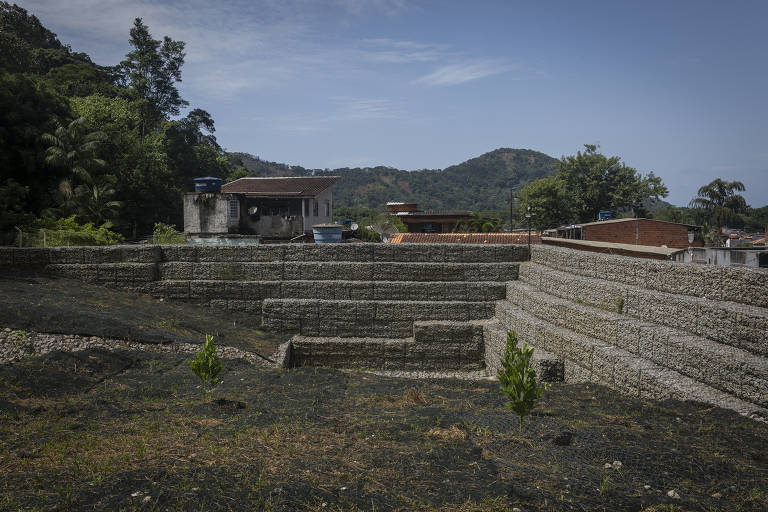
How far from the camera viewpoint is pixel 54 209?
21562 mm

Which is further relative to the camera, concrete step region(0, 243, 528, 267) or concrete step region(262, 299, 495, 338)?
concrete step region(0, 243, 528, 267)

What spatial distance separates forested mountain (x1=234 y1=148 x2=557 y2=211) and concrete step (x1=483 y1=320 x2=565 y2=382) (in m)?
86.2

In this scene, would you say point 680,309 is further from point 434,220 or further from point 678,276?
point 434,220

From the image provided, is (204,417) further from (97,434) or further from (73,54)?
(73,54)

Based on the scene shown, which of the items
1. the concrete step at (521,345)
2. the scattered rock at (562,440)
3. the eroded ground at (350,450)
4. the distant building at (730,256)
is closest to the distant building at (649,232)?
the distant building at (730,256)

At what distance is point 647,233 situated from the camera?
24.0m

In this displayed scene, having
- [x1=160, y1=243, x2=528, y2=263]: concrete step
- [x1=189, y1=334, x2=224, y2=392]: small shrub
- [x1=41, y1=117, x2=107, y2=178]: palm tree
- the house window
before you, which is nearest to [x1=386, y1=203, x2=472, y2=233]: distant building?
the house window

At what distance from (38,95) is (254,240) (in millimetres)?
14237

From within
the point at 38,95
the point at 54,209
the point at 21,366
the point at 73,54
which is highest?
the point at 73,54

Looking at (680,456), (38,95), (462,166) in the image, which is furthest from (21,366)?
(462,166)

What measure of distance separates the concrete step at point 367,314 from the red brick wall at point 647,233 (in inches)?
591

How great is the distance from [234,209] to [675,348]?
2216cm

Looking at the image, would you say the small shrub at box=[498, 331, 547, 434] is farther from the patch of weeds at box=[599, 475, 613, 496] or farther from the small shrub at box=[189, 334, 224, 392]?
the small shrub at box=[189, 334, 224, 392]

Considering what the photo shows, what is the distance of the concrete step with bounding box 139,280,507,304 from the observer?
1234cm
